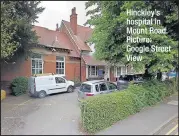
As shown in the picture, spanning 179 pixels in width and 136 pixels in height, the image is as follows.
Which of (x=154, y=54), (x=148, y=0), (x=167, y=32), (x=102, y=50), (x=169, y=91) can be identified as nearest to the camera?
Result: (x=148, y=0)

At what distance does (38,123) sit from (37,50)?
42.3ft

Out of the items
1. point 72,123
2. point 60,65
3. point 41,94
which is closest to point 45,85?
point 41,94

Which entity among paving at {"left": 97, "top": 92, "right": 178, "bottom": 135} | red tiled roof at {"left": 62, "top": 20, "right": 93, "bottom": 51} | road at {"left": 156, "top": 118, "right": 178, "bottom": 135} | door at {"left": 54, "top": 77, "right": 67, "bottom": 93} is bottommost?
road at {"left": 156, "top": 118, "right": 178, "bottom": 135}

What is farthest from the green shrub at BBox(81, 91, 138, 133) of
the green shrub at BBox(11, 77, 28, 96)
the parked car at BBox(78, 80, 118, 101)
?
the green shrub at BBox(11, 77, 28, 96)

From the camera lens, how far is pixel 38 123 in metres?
8.92

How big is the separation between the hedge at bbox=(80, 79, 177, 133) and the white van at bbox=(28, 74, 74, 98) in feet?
28.2

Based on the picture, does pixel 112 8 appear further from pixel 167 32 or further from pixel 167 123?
pixel 167 123

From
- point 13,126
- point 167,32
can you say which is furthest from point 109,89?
point 13,126

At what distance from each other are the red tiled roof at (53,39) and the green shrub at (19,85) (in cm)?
476

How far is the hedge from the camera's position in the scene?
7.84 m

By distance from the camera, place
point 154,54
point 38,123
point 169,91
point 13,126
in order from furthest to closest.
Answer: point 169,91, point 154,54, point 38,123, point 13,126

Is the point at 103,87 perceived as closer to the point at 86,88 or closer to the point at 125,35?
the point at 86,88

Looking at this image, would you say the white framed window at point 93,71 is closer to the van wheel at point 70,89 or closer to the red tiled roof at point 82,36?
the red tiled roof at point 82,36

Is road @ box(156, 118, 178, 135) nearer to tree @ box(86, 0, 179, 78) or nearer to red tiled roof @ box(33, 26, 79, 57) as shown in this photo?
tree @ box(86, 0, 179, 78)
